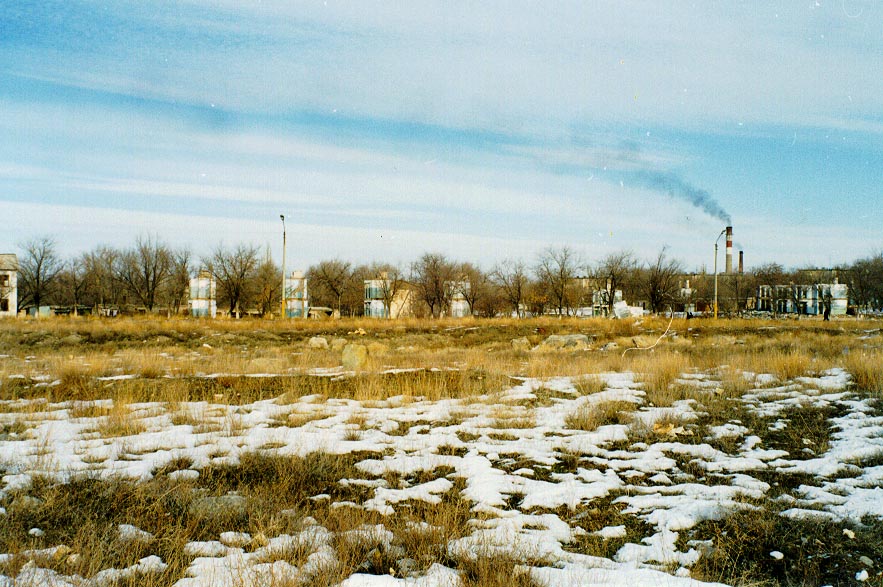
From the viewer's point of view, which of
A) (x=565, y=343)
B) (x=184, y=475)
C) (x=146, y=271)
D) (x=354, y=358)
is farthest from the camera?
(x=146, y=271)

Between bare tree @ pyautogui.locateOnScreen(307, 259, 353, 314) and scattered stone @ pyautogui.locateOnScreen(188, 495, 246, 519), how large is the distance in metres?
67.8

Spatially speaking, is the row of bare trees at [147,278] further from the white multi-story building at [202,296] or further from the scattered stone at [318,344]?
the scattered stone at [318,344]

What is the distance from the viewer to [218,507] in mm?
4641

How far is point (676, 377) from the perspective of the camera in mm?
11500

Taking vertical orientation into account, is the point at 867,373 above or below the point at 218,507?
above

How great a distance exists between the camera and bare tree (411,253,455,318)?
65.9m

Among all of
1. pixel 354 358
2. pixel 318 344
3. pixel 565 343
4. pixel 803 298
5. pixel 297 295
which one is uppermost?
pixel 803 298

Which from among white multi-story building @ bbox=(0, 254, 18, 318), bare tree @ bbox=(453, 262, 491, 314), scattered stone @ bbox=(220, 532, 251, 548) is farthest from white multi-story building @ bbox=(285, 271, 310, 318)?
scattered stone @ bbox=(220, 532, 251, 548)

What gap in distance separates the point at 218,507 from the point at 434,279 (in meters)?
61.3

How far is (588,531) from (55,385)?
34.1 feet

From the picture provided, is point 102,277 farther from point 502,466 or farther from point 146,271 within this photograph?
point 502,466

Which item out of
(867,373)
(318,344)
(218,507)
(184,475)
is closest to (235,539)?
(218,507)

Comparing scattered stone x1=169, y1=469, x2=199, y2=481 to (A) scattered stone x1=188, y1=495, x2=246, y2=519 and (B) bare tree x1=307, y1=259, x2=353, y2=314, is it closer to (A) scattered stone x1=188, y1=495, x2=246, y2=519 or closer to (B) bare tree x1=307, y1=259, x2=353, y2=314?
(A) scattered stone x1=188, y1=495, x2=246, y2=519

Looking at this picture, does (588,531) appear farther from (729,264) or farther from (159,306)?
(159,306)
